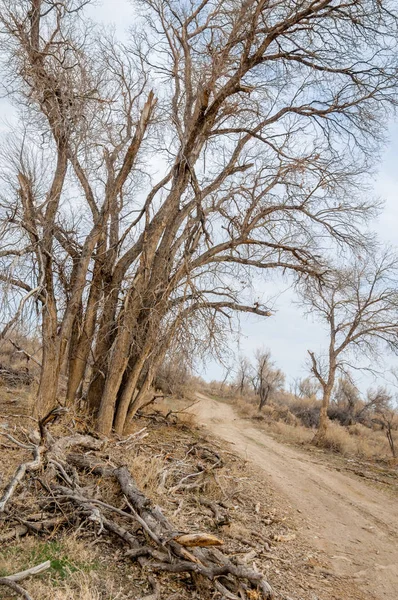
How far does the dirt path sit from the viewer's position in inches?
215

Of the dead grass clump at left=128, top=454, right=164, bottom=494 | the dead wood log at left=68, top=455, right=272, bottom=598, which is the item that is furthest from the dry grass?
the dead wood log at left=68, top=455, right=272, bottom=598

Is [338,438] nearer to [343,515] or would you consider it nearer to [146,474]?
[343,515]

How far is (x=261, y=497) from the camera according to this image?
7.82 metres

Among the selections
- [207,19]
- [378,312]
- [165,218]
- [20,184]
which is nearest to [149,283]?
[165,218]

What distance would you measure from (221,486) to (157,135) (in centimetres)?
912

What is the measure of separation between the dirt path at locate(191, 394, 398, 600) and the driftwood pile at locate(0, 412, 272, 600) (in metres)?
1.84

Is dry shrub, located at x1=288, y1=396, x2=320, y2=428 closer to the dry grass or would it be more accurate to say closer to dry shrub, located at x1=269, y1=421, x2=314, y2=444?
the dry grass

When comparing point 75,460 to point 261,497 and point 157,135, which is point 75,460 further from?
point 157,135

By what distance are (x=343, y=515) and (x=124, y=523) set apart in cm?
452

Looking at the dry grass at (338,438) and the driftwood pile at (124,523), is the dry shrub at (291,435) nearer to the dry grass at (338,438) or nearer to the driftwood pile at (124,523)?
the dry grass at (338,438)

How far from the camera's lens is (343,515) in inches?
310

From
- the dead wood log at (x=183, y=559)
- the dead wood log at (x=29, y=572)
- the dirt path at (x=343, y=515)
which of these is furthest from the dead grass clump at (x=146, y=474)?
the dead wood log at (x=29, y=572)

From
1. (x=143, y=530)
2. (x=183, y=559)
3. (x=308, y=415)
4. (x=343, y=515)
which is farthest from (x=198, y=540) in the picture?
(x=308, y=415)

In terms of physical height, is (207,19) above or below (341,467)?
above
